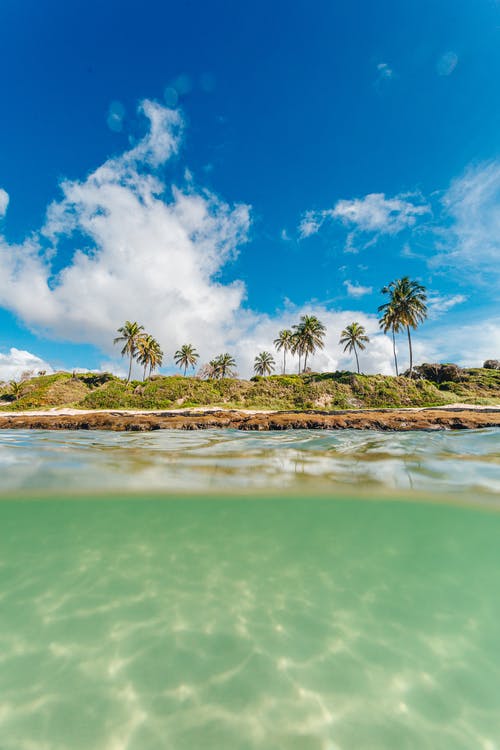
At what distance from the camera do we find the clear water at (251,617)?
2.17 metres

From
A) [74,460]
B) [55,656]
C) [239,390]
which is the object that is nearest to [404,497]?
[55,656]

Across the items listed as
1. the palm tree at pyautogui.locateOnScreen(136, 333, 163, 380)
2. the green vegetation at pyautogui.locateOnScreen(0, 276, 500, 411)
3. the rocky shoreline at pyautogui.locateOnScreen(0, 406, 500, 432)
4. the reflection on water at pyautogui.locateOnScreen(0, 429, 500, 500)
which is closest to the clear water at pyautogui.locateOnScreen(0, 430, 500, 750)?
the reflection on water at pyautogui.locateOnScreen(0, 429, 500, 500)

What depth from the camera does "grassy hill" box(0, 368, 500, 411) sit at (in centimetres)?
4106

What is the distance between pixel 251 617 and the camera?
3.30m

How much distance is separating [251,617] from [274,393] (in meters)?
41.2

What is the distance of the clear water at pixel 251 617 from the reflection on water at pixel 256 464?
0.29 meters

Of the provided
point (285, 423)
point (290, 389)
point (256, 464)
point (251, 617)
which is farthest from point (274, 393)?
point (251, 617)

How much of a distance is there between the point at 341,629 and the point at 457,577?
180 cm

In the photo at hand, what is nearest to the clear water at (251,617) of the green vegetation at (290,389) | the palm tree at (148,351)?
the green vegetation at (290,389)

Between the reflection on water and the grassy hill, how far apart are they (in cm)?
2664

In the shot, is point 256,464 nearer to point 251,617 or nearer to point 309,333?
point 251,617

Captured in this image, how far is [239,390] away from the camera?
45.3 m

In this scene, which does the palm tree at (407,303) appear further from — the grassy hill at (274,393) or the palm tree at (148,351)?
the palm tree at (148,351)

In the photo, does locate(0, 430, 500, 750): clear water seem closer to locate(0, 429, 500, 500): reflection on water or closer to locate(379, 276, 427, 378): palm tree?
locate(0, 429, 500, 500): reflection on water
